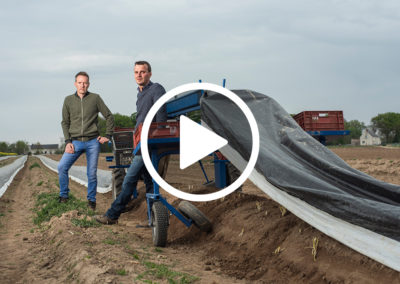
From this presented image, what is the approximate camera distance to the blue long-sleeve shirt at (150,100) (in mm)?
5660

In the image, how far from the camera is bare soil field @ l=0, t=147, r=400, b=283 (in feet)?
11.9

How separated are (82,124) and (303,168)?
3925mm

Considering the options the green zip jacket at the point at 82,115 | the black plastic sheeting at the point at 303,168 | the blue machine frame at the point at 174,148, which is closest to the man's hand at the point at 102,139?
the green zip jacket at the point at 82,115

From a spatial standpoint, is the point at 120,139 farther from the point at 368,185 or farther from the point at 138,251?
the point at 368,185

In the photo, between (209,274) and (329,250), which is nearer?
(329,250)

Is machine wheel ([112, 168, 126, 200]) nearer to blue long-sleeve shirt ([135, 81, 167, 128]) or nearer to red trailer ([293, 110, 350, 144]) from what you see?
blue long-sleeve shirt ([135, 81, 167, 128])

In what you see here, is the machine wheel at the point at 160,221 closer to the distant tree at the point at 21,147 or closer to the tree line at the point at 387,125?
the tree line at the point at 387,125

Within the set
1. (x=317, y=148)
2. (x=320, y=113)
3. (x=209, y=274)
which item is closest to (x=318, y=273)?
(x=209, y=274)

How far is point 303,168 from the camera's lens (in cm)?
452

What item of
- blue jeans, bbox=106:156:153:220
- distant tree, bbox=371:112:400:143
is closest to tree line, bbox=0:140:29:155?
distant tree, bbox=371:112:400:143

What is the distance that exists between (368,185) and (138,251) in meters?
2.73

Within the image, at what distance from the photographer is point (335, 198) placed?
357 cm

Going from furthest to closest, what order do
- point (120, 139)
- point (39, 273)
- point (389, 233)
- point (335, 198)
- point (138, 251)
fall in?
point (120, 139) → point (138, 251) → point (39, 273) → point (335, 198) → point (389, 233)

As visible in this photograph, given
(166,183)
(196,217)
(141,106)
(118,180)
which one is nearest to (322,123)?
(196,217)
